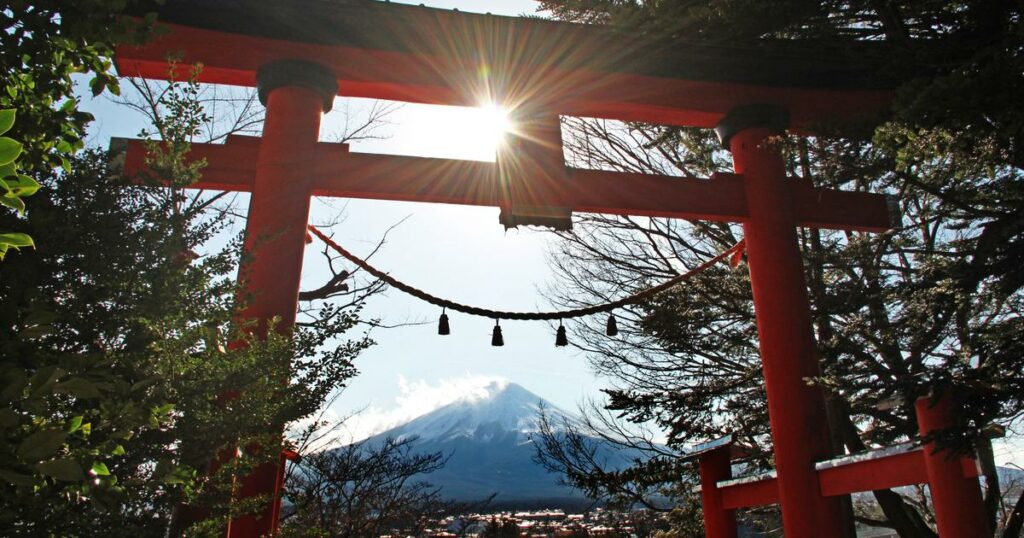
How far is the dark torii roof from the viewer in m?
3.99

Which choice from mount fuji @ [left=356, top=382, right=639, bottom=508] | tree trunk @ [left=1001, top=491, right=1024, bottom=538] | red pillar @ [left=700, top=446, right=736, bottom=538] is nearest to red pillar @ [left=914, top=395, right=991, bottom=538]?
red pillar @ [left=700, top=446, right=736, bottom=538]

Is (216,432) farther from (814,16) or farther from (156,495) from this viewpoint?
(814,16)

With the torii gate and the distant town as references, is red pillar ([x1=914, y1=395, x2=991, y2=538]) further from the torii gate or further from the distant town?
the distant town

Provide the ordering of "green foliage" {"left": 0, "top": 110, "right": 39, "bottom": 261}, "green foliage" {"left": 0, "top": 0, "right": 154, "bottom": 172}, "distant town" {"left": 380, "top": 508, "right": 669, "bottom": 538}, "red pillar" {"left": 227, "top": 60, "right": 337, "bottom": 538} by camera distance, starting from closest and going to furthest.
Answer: "green foliage" {"left": 0, "top": 110, "right": 39, "bottom": 261}
"green foliage" {"left": 0, "top": 0, "right": 154, "bottom": 172}
"red pillar" {"left": 227, "top": 60, "right": 337, "bottom": 538}
"distant town" {"left": 380, "top": 508, "right": 669, "bottom": 538}

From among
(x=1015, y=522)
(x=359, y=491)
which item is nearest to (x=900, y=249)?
(x=1015, y=522)

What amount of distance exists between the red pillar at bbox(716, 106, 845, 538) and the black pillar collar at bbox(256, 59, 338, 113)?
2918 mm

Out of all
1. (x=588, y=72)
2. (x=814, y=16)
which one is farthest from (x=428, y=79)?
(x=814, y=16)

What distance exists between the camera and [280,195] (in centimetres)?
374

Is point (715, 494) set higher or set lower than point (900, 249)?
lower

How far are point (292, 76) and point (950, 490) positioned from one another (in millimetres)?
4161

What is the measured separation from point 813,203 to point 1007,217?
77.2 inches

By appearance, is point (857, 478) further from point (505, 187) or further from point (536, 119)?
point (536, 119)

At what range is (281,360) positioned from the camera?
226 cm

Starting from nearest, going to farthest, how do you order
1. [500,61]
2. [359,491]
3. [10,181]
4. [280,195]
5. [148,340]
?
[10,181] → [148,340] → [280,195] → [500,61] → [359,491]
